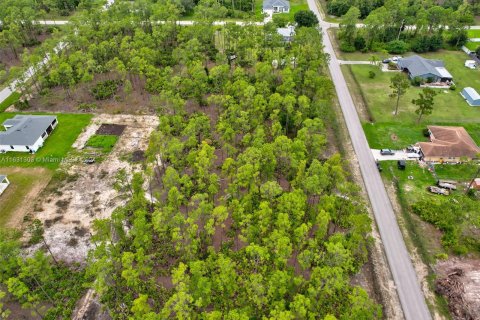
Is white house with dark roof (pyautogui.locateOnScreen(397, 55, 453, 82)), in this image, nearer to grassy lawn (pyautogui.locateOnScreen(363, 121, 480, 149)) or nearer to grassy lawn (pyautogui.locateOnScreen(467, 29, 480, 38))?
grassy lawn (pyautogui.locateOnScreen(363, 121, 480, 149))

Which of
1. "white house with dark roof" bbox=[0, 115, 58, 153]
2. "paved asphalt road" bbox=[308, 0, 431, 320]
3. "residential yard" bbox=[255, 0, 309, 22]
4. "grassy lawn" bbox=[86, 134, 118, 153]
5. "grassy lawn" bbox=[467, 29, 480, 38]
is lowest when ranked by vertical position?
"paved asphalt road" bbox=[308, 0, 431, 320]

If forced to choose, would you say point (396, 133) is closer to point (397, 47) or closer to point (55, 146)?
point (397, 47)

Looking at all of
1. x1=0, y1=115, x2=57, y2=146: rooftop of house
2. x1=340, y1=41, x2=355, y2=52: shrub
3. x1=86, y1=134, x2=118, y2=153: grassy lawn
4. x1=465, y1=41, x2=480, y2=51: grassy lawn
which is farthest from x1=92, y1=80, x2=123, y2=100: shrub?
x1=465, y1=41, x2=480, y2=51: grassy lawn

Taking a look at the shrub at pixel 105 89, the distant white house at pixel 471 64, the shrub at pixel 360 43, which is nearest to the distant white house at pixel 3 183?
the shrub at pixel 105 89

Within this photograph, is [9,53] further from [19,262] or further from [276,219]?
[276,219]

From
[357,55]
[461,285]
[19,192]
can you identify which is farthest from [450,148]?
[19,192]

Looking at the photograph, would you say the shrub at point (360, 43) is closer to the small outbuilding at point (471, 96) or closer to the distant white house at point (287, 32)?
the distant white house at point (287, 32)
